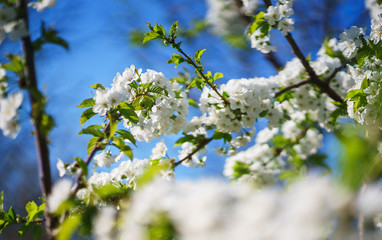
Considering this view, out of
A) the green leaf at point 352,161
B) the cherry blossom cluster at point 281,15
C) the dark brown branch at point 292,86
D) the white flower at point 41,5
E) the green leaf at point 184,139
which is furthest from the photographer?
the dark brown branch at point 292,86

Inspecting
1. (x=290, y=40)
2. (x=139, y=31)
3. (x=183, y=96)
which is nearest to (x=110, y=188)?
(x=183, y=96)

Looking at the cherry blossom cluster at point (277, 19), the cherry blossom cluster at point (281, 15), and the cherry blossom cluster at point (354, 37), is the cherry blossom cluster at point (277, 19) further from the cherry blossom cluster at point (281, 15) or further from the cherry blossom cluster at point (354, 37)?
the cherry blossom cluster at point (354, 37)

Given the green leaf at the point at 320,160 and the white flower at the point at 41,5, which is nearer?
the white flower at the point at 41,5

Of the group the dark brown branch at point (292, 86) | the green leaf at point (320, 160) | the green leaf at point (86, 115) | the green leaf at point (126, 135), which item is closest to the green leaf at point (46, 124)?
the green leaf at point (126, 135)

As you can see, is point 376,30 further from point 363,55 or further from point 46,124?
point 46,124

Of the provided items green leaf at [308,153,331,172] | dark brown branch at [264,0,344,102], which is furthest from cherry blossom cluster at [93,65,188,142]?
green leaf at [308,153,331,172]

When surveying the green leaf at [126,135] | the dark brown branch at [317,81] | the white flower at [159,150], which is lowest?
the green leaf at [126,135]

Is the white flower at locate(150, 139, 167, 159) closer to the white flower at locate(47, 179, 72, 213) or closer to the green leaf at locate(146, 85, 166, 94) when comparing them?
the green leaf at locate(146, 85, 166, 94)

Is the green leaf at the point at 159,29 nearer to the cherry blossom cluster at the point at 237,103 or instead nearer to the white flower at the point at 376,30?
the cherry blossom cluster at the point at 237,103

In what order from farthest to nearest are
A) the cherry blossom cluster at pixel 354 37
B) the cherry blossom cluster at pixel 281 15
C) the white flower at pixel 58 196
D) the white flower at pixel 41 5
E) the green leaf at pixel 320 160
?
1. the green leaf at pixel 320 160
2. the cherry blossom cluster at pixel 281 15
3. the cherry blossom cluster at pixel 354 37
4. the white flower at pixel 41 5
5. the white flower at pixel 58 196

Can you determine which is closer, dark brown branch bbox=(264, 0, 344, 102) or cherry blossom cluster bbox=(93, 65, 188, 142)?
cherry blossom cluster bbox=(93, 65, 188, 142)

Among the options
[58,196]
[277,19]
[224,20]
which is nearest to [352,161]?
[58,196]

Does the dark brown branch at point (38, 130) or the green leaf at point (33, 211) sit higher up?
the dark brown branch at point (38, 130)

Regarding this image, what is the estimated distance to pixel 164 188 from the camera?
0.55 metres
